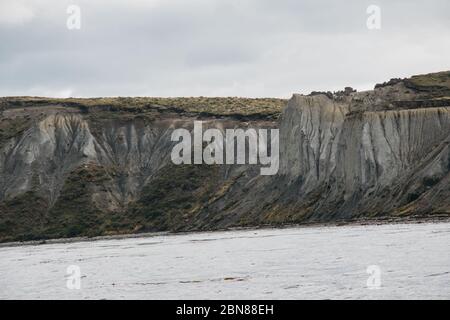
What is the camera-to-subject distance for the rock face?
120312mm

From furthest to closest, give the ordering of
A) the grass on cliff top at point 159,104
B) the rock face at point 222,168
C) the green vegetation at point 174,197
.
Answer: the grass on cliff top at point 159,104 → the green vegetation at point 174,197 → the rock face at point 222,168

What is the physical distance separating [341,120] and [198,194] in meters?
34.0

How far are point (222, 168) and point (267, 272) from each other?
11013cm

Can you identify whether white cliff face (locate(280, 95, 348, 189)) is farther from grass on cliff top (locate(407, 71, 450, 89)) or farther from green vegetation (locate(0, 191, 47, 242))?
green vegetation (locate(0, 191, 47, 242))

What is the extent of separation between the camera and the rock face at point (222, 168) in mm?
120312

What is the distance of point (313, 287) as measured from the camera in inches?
1797

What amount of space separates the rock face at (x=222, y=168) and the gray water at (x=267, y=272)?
34918 mm

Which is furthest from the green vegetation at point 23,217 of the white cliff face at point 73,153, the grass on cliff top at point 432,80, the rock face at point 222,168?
the grass on cliff top at point 432,80

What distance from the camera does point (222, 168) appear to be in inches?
6516

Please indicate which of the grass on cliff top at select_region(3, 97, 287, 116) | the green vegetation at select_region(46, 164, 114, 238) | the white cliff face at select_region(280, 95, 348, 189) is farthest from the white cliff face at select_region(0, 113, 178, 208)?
the white cliff face at select_region(280, 95, 348, 189)

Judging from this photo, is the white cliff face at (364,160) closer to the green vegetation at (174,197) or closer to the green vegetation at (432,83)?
the green vegetation at (432,83)

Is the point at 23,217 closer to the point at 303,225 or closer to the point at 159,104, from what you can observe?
the point at 159,104
